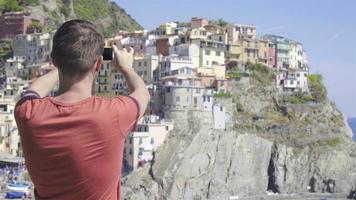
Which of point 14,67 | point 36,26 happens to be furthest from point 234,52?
point 14,67

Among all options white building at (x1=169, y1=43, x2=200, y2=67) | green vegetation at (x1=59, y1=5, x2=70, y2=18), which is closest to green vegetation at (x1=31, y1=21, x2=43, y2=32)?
green vegetation at (x1=59, y1=5, x2=70, y2=18)

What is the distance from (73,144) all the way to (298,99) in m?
52.6

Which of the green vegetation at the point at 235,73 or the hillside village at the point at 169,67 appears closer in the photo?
the hillside village at the point at 169,67

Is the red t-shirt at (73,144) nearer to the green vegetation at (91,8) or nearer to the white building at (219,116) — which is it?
the white building at (219,116)

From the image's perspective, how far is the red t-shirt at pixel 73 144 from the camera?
2.10 metres

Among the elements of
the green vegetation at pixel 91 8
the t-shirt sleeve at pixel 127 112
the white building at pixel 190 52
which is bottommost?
the t-shirt sleeve at pixel 127 112

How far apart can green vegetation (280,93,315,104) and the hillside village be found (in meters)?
0.34

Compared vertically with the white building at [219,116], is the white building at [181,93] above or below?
above

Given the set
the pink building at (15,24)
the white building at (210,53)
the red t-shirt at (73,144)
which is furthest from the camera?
the pink building at (15,24)

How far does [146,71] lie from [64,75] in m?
46.3

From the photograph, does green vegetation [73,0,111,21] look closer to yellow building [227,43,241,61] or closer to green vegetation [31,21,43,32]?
green vegetation [31,21,43,32]

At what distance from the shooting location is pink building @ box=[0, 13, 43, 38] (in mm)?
58188

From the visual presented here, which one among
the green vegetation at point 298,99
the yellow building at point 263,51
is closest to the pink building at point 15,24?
the yellow building at point 263,51

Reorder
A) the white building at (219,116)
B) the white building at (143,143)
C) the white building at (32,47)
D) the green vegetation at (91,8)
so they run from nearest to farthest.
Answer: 1. the white building at (143,143)
2. the white building at (219,116)
3. the white building at (32,47)
4. the green vegetation at (91,8)
